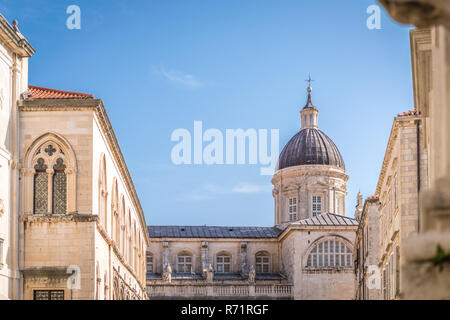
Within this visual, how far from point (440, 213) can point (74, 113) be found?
26062 mm

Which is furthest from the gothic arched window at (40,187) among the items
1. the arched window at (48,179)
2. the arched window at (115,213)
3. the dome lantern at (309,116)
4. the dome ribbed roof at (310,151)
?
the dome lantern at (309,116)

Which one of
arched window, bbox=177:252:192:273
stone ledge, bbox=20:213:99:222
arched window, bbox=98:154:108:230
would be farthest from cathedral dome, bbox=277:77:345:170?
stone ledge, bbox=20:213:99:222

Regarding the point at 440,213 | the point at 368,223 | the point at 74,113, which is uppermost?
the point at 74,113

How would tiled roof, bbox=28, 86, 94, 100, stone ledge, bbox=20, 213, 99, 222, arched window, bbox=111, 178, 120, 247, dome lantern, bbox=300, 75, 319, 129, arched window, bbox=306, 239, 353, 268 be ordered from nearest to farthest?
stone ledge, bbox=20, 213, 99, 222 → tiled roof, bbox=28, 86, 94, 100 → arched window, bbox=111, 178, 120, 247 → arched window, bbox=306, 239, 353, 268 → dome lantern, bbox=300, 75, 319, 129

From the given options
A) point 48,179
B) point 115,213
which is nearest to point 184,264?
point 115,213

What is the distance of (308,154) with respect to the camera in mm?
84875

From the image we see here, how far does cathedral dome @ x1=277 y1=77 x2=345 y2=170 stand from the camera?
84.8 m

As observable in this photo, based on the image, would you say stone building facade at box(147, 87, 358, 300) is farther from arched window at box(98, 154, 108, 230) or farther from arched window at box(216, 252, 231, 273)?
arched window at box(98, 154, 108, 230)

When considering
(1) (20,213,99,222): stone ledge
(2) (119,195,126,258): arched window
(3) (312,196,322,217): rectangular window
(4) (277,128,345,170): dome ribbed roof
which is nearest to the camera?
(1) (20,213,99,222): stone ledge

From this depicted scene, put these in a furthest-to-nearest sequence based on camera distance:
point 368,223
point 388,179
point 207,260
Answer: point 207,260, point 368,223, point 388,179

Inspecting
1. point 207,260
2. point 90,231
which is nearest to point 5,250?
point 90,231

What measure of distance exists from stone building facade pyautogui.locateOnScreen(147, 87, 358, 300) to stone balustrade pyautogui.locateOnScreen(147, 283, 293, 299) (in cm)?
10
